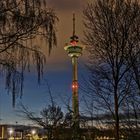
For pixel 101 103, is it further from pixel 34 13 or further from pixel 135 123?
pixel 34 13

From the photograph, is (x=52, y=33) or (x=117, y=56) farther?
(x=117, y=56)

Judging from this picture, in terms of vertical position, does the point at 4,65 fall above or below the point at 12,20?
below

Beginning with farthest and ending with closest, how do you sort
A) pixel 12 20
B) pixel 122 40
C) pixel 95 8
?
pixel 95 8, pixel 122 40, pixel 12 20

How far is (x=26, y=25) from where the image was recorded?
15.5 ft

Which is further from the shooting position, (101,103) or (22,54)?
(101,103)

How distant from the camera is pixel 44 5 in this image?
472 centimetres

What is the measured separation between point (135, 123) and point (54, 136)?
3.04 m

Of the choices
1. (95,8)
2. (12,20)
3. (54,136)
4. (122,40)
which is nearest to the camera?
(12,20)

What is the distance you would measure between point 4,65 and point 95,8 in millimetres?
7044

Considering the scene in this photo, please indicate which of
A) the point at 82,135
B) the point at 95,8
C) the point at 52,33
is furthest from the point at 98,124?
the point at 52,33

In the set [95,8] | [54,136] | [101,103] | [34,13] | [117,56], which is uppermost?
[95,8]

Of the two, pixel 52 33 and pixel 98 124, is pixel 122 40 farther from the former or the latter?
pixel 52 33

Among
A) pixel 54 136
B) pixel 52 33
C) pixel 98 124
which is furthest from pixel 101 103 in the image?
pixel 52 33

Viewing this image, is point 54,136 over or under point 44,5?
under
